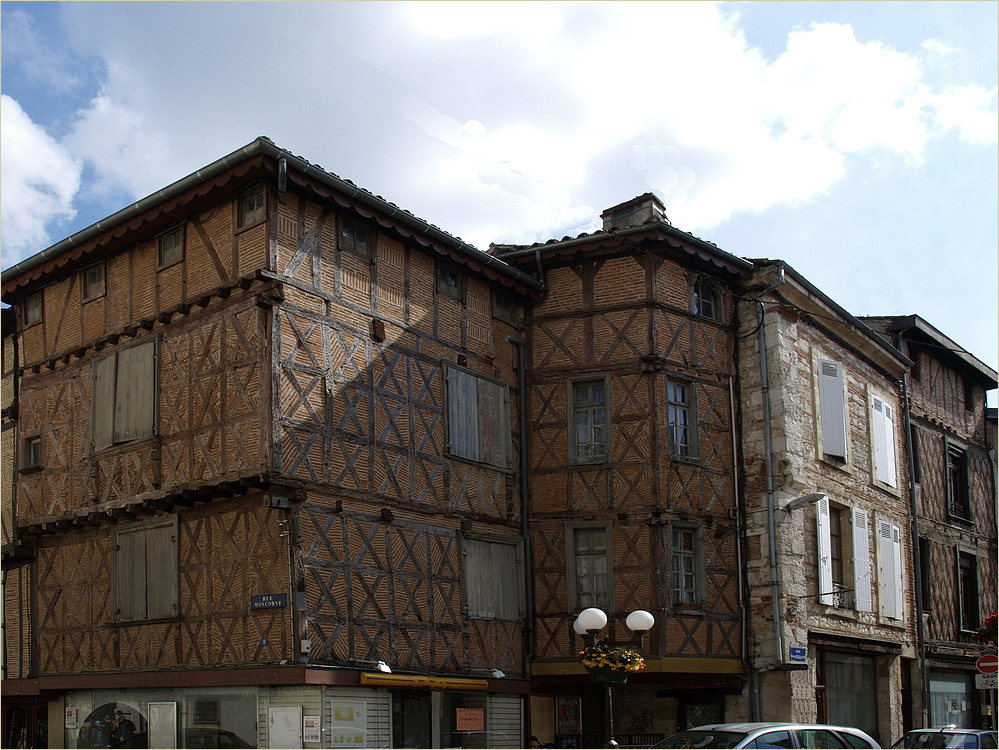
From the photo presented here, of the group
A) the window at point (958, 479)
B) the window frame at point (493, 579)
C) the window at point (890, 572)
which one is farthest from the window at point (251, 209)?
the window at point (958, 479)

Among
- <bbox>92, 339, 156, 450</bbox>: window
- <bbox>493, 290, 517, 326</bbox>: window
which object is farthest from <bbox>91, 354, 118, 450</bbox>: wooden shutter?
<bbox>493, 290, 517, 326</bbox>: window

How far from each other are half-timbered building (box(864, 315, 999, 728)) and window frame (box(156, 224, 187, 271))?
1653cm

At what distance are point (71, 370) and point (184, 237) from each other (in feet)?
10.9

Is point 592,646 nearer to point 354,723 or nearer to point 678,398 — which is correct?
point 354,723

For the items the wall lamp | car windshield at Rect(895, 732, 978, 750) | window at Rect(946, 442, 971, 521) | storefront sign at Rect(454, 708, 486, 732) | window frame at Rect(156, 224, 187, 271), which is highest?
window frame at Rect(156, 224, 187, 271)

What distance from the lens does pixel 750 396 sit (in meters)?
19.7

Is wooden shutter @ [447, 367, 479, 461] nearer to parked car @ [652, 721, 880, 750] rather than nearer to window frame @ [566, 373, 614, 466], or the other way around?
window frame @ [566, 373, 614, 466]

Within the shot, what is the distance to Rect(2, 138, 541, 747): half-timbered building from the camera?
15102 mm

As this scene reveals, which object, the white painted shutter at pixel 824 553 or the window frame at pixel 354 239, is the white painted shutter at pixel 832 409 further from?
the window frame at pixel 354 239

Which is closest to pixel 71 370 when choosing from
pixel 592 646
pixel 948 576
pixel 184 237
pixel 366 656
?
pixel 184 237

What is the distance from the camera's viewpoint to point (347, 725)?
48.8ft

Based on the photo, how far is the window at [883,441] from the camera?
23.1 meters

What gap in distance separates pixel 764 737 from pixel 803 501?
7.65 metres

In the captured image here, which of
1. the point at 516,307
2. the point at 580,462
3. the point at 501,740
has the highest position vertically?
the point at 516,307
